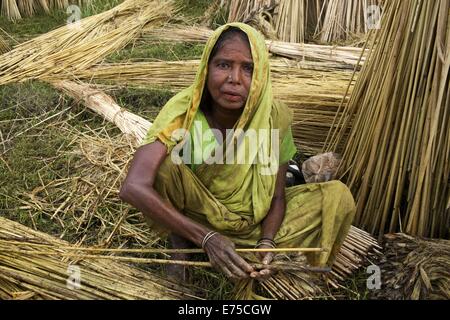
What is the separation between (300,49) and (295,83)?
0.51 meters

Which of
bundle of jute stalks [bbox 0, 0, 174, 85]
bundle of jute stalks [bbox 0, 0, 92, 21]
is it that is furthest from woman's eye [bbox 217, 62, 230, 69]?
bundle of jute stalks [bbox 0, 0, 92, 21]

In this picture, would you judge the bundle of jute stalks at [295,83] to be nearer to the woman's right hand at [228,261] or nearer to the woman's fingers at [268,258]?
Answer: the woman's fingers at [268,258]

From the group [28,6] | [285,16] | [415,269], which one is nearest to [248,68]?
[415,269]

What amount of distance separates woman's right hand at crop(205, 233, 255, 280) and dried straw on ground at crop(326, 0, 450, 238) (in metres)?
0.63

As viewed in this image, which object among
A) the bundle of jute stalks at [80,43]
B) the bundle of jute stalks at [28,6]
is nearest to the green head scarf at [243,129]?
the bundle of jute stalks at [80,43]

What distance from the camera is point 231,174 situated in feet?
7.50

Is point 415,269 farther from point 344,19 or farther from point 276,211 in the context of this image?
point 344,19

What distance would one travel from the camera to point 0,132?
3.26 meters

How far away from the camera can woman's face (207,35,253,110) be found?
85.7 inches

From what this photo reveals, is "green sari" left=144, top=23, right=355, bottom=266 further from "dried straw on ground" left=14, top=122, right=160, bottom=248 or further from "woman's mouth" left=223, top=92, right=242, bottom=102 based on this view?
"dried straw on ground" left=14, top=122, right=160, bottom=248

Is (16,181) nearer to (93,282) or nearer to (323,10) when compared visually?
(93,282)

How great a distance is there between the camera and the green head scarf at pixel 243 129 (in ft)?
7.16

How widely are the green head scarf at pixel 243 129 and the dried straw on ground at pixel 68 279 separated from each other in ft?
0.88
